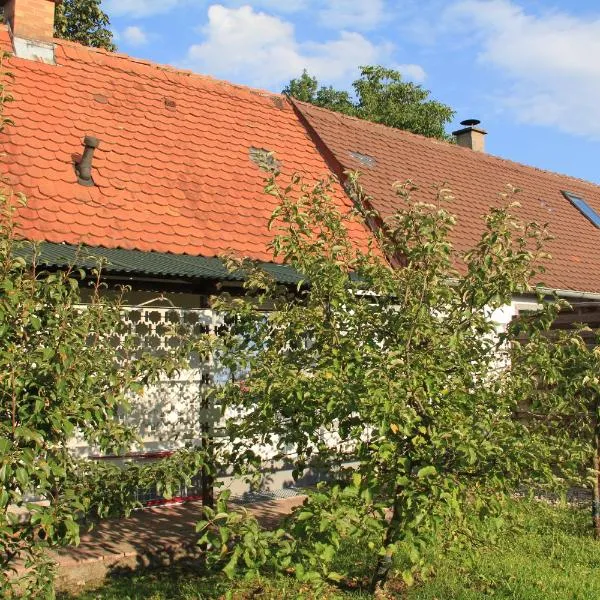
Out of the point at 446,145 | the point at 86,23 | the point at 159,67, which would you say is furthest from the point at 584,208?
the point at 86,23

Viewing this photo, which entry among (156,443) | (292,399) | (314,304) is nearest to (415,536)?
(292,399)

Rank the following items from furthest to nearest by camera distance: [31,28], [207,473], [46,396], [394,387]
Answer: [31,28]
[207,473]
[394,387]
[46,396]

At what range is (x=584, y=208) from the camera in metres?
16.7

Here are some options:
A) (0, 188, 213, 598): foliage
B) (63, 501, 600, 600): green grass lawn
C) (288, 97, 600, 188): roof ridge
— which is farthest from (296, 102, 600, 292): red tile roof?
(0, 188, 213, 598): foliage

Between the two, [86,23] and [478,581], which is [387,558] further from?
[86,23]

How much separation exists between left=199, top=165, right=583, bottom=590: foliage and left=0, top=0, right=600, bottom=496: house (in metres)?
1.14

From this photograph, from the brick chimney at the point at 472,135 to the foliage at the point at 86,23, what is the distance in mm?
10113

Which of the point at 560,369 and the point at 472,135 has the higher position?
the point at 472,135

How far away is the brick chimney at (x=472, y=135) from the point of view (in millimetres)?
19969

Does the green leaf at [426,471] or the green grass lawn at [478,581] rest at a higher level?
the green leaf at [426,471]

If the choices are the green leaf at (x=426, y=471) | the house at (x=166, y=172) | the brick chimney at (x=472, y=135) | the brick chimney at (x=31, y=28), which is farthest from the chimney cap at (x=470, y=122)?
the green leaf at (x=426, y=471)

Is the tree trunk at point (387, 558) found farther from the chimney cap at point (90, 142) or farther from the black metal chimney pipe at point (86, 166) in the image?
the chimney cap at point (90, 142)

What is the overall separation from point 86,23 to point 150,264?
687 inches

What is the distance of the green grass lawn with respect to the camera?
520 cm
